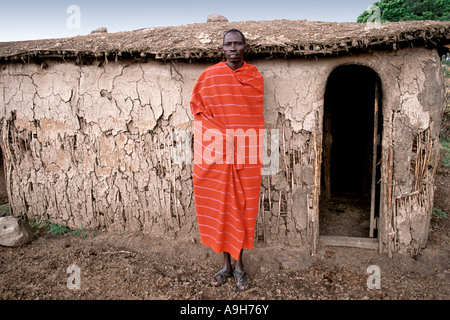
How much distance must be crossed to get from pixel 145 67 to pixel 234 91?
1.22 meters

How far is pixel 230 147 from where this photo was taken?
8.63 ft

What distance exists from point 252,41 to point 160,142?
1442 mm

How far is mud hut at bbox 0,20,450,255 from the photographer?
2.87m

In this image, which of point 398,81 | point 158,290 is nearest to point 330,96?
point 398,81

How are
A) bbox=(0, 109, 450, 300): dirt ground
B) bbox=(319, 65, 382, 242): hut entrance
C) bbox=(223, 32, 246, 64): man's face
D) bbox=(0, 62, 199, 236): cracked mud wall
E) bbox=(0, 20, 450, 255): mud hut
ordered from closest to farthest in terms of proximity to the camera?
1. bbox=(223, 32, 246, 64): man's face
2. bbox=(0, 109, 450, 300): dirt ground
3. bbox=(0, 20, 450, 255): mud hut
4. bbox=(0, 62, 199, 236): cracked mud wall
5. bbox=(319, 65, 382, 242): hut entrance

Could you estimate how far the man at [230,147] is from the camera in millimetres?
2596

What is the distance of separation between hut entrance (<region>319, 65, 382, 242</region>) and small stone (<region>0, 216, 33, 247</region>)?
3.50m

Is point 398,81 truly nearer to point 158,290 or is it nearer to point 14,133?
point 158,290

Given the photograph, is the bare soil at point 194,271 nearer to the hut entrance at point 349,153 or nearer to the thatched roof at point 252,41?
the hut entrance at point 349,153

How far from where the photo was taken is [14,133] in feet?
12.5

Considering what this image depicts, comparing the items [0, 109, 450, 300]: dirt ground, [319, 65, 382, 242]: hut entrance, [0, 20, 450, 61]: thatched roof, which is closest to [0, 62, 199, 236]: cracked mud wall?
[0, 20, 450, 61]: thatched roof

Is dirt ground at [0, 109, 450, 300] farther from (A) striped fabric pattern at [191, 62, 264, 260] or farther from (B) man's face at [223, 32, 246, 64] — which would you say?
(B) man's face at [223, 32, 246, 64]

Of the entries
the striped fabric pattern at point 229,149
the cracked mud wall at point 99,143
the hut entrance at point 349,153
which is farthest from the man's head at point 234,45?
the hut entrance at point 349,153

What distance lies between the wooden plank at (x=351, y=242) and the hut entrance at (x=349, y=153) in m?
0.21
